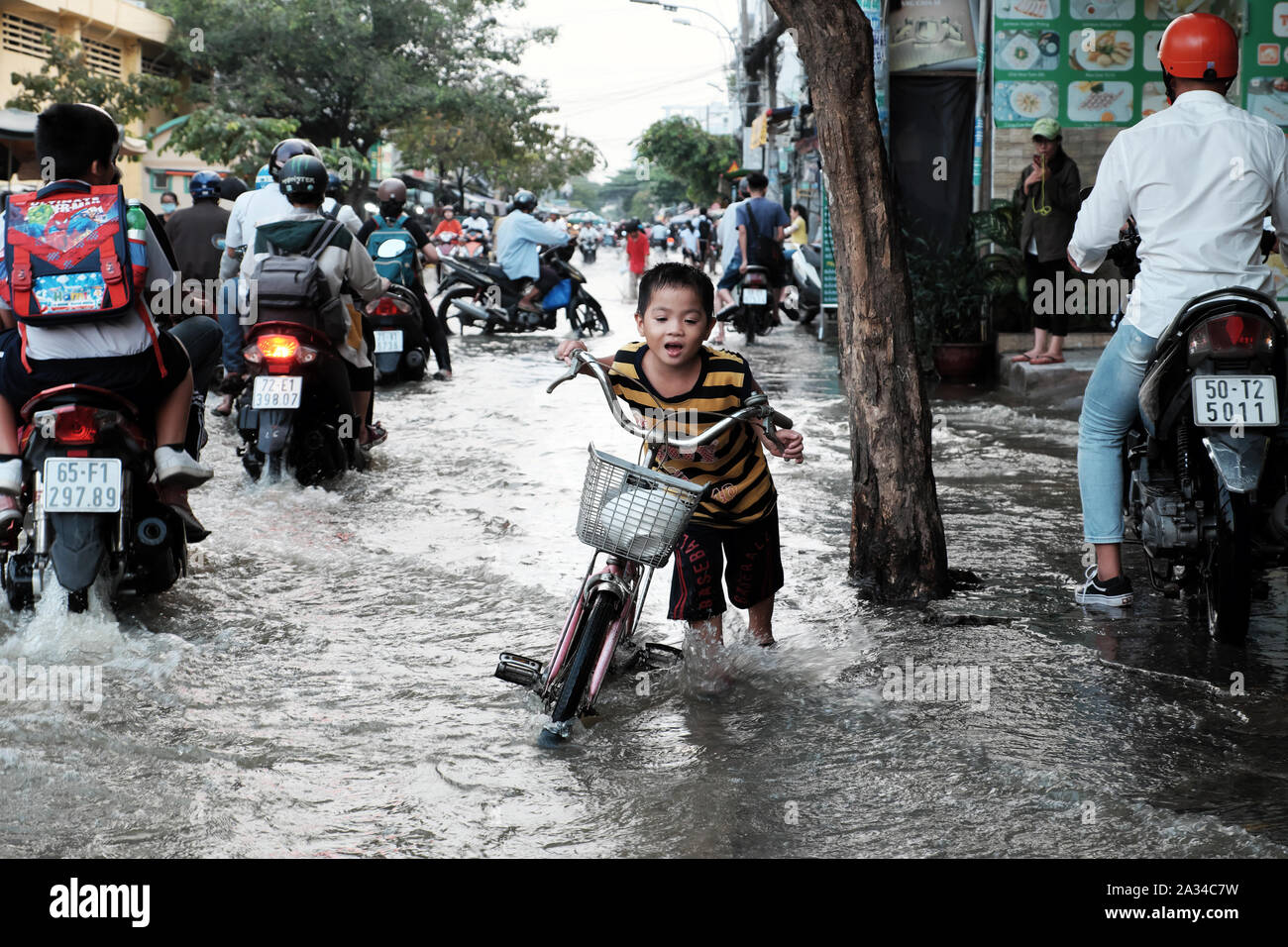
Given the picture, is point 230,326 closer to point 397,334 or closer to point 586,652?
point 397,334

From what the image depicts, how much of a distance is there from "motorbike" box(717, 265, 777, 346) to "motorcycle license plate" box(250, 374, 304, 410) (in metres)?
8.72

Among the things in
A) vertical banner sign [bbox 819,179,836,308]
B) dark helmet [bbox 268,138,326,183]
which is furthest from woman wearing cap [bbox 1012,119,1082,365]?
dark helmet [bbox 268,138,326,183]

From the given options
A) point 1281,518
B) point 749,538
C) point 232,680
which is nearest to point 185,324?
point 232,680

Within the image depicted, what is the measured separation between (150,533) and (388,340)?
716 cm

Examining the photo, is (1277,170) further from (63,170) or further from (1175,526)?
(63,170)

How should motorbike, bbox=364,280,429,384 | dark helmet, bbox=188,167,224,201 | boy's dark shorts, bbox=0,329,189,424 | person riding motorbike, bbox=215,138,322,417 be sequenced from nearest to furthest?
boy's dark shorts, bbox=0,329,189,424
person riding motorbike, bbox=215,138,322,417
dark helmet, bbox=188,167,224,201
motorbike, bbox=364,280,429,384

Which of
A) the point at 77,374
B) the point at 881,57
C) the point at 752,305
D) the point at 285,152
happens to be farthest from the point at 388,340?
the point at 77,374

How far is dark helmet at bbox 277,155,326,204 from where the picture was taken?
25.0 feet

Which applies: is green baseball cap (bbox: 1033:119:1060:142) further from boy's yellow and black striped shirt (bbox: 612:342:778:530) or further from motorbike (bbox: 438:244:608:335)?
boy's yellow and black striped shirt (bbox: 612:342:778:530)

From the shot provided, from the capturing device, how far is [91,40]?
118 feet

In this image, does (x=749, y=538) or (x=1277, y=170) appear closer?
(x=749, y=538)

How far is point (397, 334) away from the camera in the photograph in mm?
12195

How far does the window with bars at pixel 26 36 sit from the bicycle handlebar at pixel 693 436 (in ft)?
107
